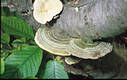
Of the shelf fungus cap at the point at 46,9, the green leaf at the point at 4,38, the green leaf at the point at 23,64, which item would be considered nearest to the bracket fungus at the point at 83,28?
the shelf fungus cap at the point at 46,9

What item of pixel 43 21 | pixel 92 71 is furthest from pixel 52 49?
pixel 92 71

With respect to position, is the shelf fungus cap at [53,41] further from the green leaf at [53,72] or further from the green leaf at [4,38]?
the green leaf at [4,38]

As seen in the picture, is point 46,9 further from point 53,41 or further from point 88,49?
point 88,49

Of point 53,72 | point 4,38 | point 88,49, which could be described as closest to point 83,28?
point 88,49

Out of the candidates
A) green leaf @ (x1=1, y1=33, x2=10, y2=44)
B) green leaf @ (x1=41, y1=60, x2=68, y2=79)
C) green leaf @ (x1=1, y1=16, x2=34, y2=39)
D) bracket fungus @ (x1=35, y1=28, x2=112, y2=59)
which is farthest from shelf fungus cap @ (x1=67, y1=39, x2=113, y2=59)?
green leaf @ (x1=1, y1=33, x2=10, y2=44)

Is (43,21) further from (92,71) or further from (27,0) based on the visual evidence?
(92,71)
